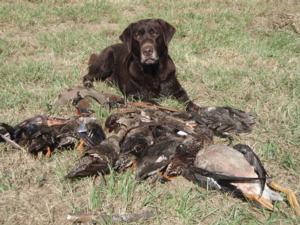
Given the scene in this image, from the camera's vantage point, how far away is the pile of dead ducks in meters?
3.63

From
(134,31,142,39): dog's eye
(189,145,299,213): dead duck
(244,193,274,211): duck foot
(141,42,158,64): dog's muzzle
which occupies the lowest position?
(244,193,274,211): duck foot

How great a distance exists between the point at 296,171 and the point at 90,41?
526cm

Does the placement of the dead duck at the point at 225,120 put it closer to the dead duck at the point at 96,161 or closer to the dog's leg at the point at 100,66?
the dead duck at the point at 96,161

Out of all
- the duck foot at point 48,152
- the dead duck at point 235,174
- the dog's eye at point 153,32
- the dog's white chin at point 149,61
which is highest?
the dog's eye at point 153,32

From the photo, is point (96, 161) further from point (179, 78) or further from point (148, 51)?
point (179, 78)

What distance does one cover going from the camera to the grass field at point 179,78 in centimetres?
362

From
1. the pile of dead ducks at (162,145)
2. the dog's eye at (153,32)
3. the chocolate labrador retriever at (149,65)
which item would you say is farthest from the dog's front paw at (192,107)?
the dog's eye at (153,32)

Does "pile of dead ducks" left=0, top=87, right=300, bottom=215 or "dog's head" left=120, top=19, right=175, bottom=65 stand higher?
"dog's head" left=120, top=19, right=175, bottom=65

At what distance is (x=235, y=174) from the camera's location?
357 cm

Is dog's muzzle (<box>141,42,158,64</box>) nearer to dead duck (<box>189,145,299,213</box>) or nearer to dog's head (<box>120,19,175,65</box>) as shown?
dog's head (<box>120,19,175,65</box>)

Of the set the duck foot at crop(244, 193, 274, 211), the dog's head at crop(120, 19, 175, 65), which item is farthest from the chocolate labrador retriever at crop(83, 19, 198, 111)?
the duck foot at crop(244, 193, 274, 211)

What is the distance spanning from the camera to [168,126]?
14.8ft

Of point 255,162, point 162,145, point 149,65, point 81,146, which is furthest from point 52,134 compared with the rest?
point 149,65

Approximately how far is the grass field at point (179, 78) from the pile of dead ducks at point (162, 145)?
0.36 ft
